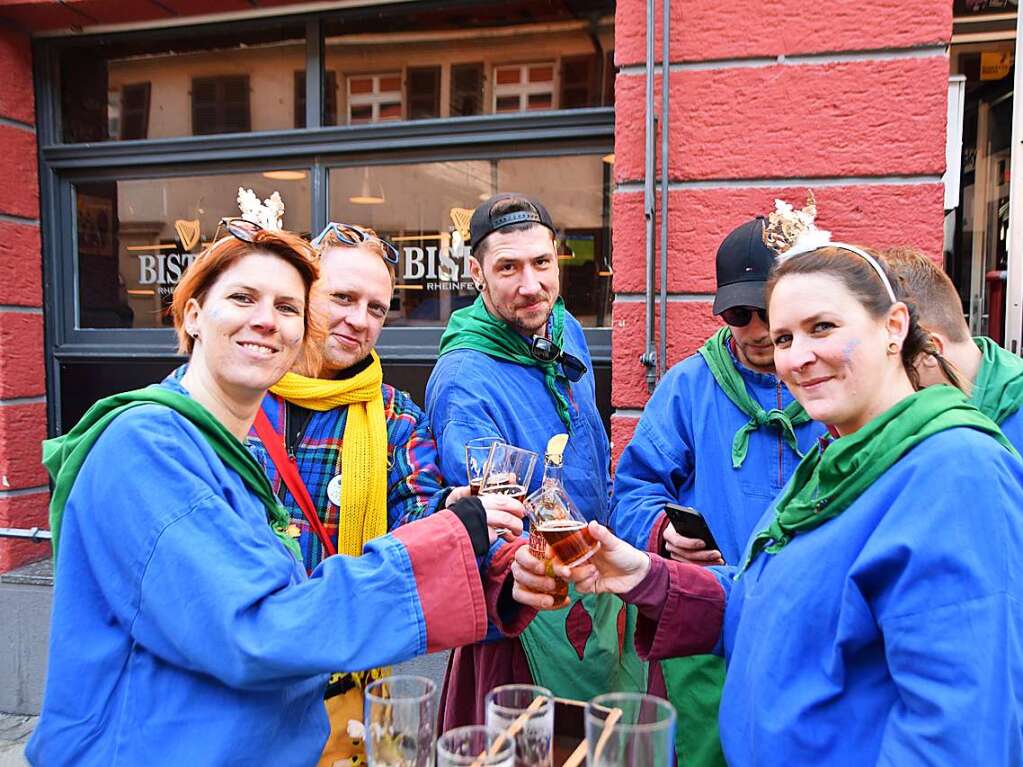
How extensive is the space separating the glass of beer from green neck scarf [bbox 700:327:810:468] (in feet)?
2.52

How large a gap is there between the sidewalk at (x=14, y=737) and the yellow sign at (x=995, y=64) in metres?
5.80

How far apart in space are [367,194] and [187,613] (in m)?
3.39

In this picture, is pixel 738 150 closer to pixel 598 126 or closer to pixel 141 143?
pixel 598 126

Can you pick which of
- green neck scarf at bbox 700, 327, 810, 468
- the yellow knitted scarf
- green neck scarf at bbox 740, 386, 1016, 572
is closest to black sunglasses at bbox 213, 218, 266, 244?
the yellow knitted scarf

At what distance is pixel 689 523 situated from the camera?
6.71 ft

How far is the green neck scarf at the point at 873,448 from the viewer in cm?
127

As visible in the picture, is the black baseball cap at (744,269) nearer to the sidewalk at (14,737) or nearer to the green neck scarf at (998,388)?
the green neck scarf at (998,388)

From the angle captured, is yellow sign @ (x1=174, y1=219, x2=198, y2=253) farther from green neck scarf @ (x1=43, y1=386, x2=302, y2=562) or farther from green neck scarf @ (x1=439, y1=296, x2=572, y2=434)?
green neck scarf @ (x1=43, y1=386, x2=302, y2=562)

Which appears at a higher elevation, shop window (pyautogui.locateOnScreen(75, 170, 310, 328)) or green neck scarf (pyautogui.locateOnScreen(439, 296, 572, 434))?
shop window (pyautogui.locateOnScreen(75, 170, 310, 328))

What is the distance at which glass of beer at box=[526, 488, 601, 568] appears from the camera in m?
1.60

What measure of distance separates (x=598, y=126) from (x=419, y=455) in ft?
7.54

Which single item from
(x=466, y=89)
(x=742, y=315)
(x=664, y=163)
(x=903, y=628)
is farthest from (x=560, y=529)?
(x=466, y=89)

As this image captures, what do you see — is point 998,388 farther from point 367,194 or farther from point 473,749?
point 367,194

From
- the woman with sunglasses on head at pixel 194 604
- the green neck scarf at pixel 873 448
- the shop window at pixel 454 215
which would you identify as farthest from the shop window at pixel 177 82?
the green neck scarf at pixel 873 448
